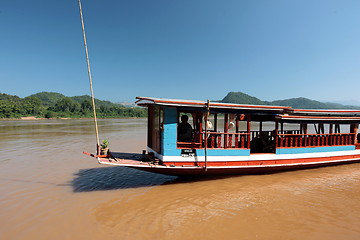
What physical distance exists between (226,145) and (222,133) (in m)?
0.45

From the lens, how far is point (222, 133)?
232 inches

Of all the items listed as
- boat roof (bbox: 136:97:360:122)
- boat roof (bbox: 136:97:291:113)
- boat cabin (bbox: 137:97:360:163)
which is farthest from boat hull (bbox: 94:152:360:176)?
boat roof (bbox: 136:97:291:113)

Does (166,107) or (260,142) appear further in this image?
(260,142)

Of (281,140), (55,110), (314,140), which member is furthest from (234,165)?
(55,110)

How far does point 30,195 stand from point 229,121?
6209 mm

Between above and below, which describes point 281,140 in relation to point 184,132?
below

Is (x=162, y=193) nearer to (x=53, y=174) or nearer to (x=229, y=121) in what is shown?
(x=229, y=121)

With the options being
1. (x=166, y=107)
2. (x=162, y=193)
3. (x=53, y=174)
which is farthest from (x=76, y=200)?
(x=166, y=107)

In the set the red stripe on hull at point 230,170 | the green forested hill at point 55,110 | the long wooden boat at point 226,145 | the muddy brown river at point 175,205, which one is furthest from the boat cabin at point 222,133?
the green forested hill at point 55,110

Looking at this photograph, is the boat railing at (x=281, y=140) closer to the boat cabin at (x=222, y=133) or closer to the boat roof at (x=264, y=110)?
the boat cabin at (x=222, y=133)

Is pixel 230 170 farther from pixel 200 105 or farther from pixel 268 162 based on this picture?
pixel 200 105

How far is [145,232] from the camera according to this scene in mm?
3781

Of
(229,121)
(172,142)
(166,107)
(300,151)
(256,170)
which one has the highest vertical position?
(166,107)

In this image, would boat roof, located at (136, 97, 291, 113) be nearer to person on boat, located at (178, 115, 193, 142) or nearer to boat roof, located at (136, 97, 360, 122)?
boat roof, located at (136, 97, 360, 122)
